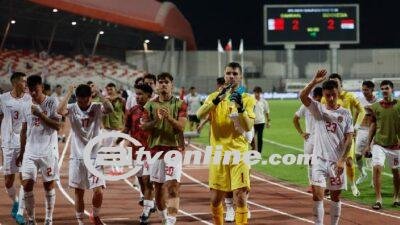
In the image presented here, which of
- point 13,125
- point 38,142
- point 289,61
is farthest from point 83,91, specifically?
point 289,61

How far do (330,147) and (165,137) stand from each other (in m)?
2.23

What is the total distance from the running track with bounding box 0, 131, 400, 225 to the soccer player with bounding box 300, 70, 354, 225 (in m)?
1.55

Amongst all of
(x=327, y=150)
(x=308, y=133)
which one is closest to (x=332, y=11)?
(x=308, y=133)

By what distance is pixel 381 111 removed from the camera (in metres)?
12.7

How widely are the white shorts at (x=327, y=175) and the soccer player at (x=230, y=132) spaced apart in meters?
1.10

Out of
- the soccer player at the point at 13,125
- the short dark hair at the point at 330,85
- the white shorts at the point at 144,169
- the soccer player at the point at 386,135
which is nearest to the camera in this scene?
the short dark hair at the point at 330,85

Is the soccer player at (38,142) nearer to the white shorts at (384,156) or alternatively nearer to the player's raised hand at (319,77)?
the player's raised hand at (319,77)

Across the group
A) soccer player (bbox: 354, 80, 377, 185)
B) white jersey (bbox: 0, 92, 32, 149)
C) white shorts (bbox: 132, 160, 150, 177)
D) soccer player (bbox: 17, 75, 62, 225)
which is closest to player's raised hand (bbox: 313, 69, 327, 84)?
white shorts (bbox: 132, 160, 150, 177)

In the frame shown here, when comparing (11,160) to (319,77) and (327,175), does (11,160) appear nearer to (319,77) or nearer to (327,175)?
(327,175)

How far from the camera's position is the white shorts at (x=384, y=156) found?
41.5ft

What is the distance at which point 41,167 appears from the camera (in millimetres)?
10258

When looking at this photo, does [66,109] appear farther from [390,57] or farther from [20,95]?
[390,57]

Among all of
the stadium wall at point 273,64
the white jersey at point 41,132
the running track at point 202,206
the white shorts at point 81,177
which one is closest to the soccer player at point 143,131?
the running track at point 202,206

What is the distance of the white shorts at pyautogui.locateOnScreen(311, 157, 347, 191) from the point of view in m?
9.60
